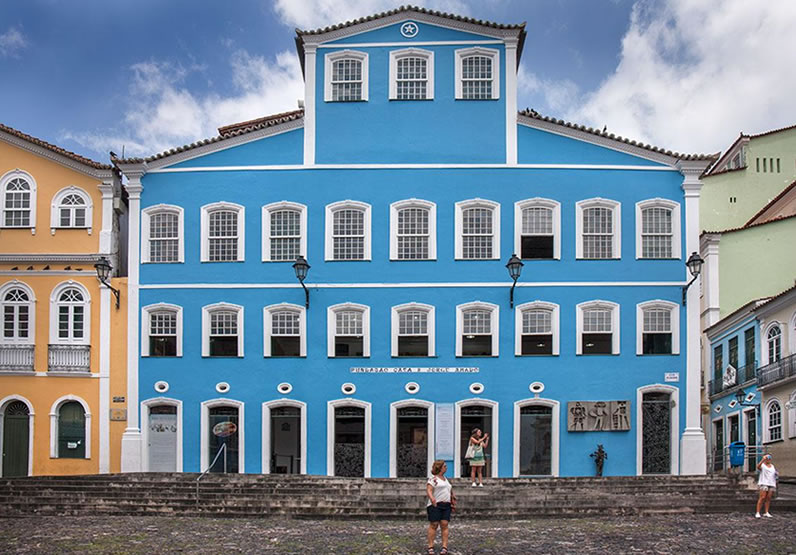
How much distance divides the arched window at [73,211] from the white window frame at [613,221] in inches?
577

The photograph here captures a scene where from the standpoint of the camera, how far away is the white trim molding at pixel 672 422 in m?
30.7

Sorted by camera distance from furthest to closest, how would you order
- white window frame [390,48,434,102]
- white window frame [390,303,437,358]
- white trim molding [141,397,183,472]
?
white window frame [390,48,434,102] < white window frame [390,303,437,358] < white trim molding [141,397,183,472]

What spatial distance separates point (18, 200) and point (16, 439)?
724 centimetres

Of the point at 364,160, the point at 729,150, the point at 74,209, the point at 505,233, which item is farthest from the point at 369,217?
the point at 729,150

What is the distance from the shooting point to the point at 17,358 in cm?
3198

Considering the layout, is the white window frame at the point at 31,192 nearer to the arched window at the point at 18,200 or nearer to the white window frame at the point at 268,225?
the arched window at the point at 18,200

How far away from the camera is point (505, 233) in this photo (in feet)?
104

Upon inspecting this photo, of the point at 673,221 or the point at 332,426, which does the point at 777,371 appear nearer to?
the point at 673,221

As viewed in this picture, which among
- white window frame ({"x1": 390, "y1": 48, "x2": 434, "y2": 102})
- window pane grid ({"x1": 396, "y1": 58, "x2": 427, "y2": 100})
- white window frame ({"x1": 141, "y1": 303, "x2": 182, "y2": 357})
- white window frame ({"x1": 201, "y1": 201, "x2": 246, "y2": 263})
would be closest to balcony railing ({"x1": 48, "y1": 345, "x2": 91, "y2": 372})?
white window frame ({"x1": 141, "y1": 303, "x2": 182, "y2": 357})

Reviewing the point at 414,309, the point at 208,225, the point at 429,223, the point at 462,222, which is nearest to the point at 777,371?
the point at 462,222

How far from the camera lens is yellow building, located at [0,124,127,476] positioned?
104ft

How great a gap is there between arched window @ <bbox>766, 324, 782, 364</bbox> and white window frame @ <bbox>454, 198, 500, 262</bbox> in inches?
511

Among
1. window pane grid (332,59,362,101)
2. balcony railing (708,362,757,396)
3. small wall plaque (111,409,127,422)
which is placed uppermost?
window pane grid (332,59,362,101)

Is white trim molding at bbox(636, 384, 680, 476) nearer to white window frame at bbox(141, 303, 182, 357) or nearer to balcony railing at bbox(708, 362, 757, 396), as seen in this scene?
balcony railing at bbox(708, 362, 757, 396)
